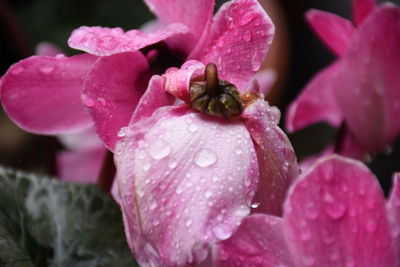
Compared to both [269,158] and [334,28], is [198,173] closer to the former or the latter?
[269,158]

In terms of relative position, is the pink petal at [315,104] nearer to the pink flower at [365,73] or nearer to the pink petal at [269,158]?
the pink flower at [365,73]

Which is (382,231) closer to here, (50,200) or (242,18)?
(242,18)

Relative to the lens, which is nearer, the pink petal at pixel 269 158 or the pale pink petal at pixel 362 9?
the pink petal at pixel 269 158

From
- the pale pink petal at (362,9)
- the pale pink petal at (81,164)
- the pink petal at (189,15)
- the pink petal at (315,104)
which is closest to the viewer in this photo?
the pink petal at (189,15)

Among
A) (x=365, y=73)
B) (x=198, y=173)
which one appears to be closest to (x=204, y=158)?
(x=198, y=173)

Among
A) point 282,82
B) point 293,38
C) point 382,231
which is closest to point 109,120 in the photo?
point 382,231

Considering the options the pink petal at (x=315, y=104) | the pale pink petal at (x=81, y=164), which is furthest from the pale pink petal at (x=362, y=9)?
the pale pink petal at (x=81, y=164)

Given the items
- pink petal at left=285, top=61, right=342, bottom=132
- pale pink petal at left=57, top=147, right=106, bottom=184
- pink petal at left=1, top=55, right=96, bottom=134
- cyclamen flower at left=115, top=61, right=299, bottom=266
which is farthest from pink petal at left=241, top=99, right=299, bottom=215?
pale pink petal at left=57, top=147, right=106, bottom=184
